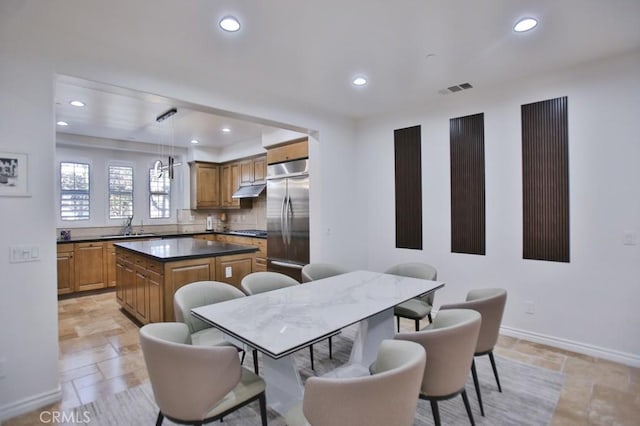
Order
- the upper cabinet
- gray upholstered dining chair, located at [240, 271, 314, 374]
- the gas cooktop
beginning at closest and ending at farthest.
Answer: gray upholstered dining chair, located at [240, 271, 314, 374]
the gas cooktop
the upper cabinet

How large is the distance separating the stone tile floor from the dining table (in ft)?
3.94

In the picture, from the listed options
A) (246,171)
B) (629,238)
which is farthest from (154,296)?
(629,238)

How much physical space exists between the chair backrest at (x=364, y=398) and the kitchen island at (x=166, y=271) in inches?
103

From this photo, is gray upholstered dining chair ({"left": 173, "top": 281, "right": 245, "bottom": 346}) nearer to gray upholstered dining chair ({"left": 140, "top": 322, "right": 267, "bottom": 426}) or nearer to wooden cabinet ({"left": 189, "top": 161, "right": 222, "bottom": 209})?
gray upholstered dining chair ({"left": 140, "top": 322, "right": 267, "bottom": 426})

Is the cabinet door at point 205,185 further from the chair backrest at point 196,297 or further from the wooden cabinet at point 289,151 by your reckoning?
the chair backrest at point 196,297

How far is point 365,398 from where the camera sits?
1.20 meters

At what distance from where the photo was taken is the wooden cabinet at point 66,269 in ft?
17.0

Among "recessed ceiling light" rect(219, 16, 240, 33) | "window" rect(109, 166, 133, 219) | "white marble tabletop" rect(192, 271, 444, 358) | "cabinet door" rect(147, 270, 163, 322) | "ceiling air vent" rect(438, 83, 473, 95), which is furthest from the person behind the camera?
"window" rect(109, 166, 133, 219)

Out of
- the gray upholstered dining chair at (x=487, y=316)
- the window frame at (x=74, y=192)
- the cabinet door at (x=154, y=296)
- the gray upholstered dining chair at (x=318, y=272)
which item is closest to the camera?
the gray upholstered dining chair at (x=487, y=316)

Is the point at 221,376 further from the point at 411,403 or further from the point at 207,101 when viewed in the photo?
the point at 207,101

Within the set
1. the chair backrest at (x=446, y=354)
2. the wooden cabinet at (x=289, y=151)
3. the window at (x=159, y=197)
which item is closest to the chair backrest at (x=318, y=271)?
the chair backrest at (x=446, y=354)

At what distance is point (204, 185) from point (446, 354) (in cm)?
633

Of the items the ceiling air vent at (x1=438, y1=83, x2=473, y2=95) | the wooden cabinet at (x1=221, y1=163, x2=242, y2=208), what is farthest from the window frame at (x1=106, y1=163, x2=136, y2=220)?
the ceiling air vent at (x1=438, y1=83, x2=473, y2=95)

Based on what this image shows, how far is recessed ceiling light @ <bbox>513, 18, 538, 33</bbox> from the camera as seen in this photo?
2.33 m
